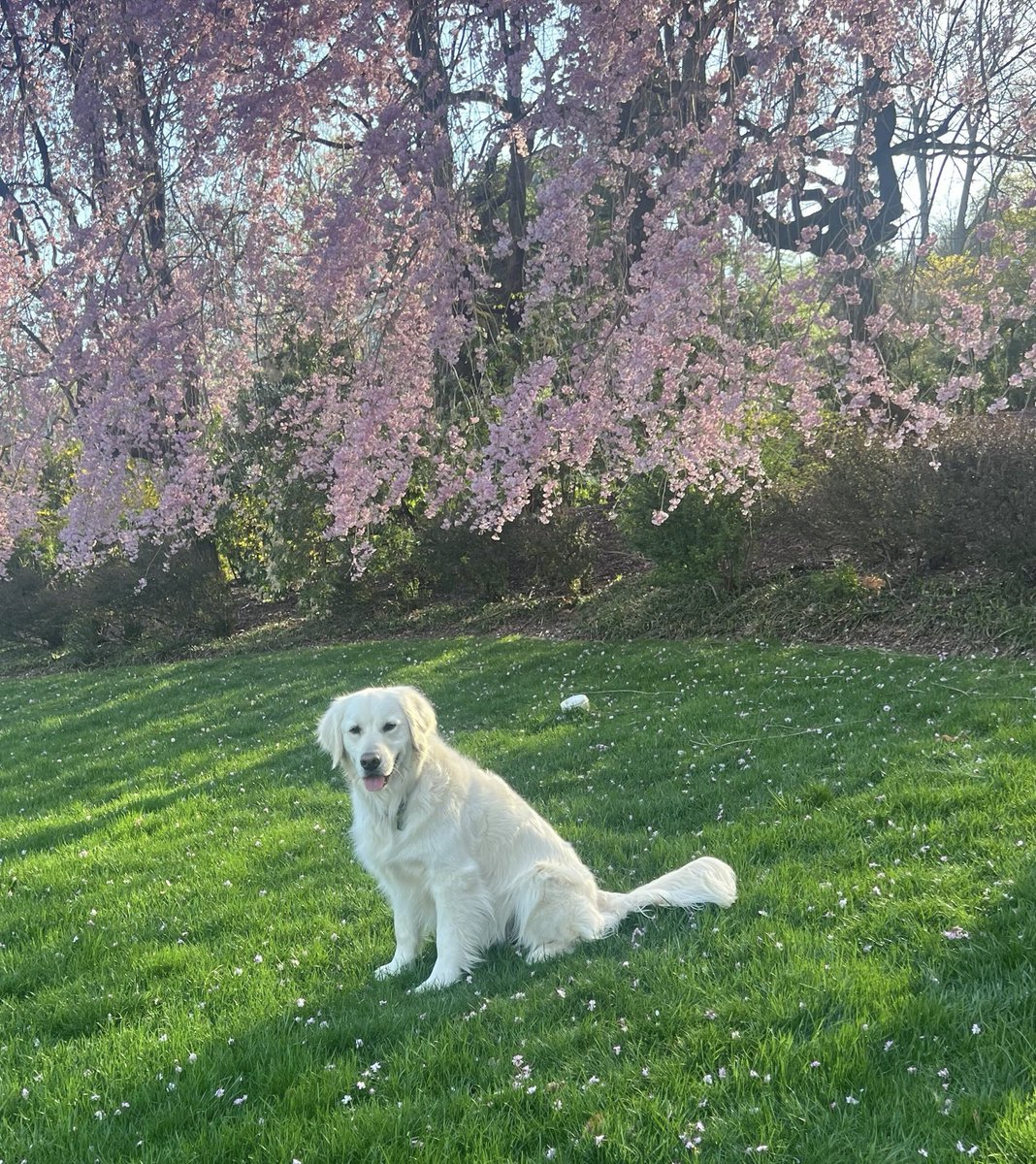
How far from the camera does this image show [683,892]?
3.74 metres

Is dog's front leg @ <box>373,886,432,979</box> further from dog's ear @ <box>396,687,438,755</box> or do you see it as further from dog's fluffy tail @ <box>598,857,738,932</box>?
dog's fluffy tail @ <box>598,857,738,932</box>

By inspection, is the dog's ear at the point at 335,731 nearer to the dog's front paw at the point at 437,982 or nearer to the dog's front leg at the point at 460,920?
the dog's front leg at the point at 460,920

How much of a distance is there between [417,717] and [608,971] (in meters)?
1.43

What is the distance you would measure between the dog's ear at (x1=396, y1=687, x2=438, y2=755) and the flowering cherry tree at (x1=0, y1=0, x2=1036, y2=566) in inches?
60.0

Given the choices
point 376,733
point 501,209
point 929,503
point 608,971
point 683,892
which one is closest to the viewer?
point 608,971

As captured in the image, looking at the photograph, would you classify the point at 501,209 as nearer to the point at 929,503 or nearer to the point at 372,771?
the point at 372,771

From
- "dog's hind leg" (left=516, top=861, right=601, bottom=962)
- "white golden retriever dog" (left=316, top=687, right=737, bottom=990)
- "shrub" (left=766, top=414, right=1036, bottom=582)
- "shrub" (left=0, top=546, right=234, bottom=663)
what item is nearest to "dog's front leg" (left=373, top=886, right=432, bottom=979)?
"white golden retriever dog" (left=316, top=687, right=737, bottom=990)

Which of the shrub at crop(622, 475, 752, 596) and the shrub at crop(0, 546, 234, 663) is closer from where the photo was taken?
the shrub at crop(622, 475, 752, 596)

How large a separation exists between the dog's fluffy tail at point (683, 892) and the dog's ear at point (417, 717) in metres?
1.12

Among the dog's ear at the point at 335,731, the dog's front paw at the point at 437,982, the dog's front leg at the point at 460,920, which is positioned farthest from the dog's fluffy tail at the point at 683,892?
the dog's ear at the point at 335,731

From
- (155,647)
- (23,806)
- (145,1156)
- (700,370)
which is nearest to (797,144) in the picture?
(700,370)

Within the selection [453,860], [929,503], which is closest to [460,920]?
[453,860]

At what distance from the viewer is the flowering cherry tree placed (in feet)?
13.8

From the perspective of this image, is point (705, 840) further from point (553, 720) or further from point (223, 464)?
point (223, 464)
